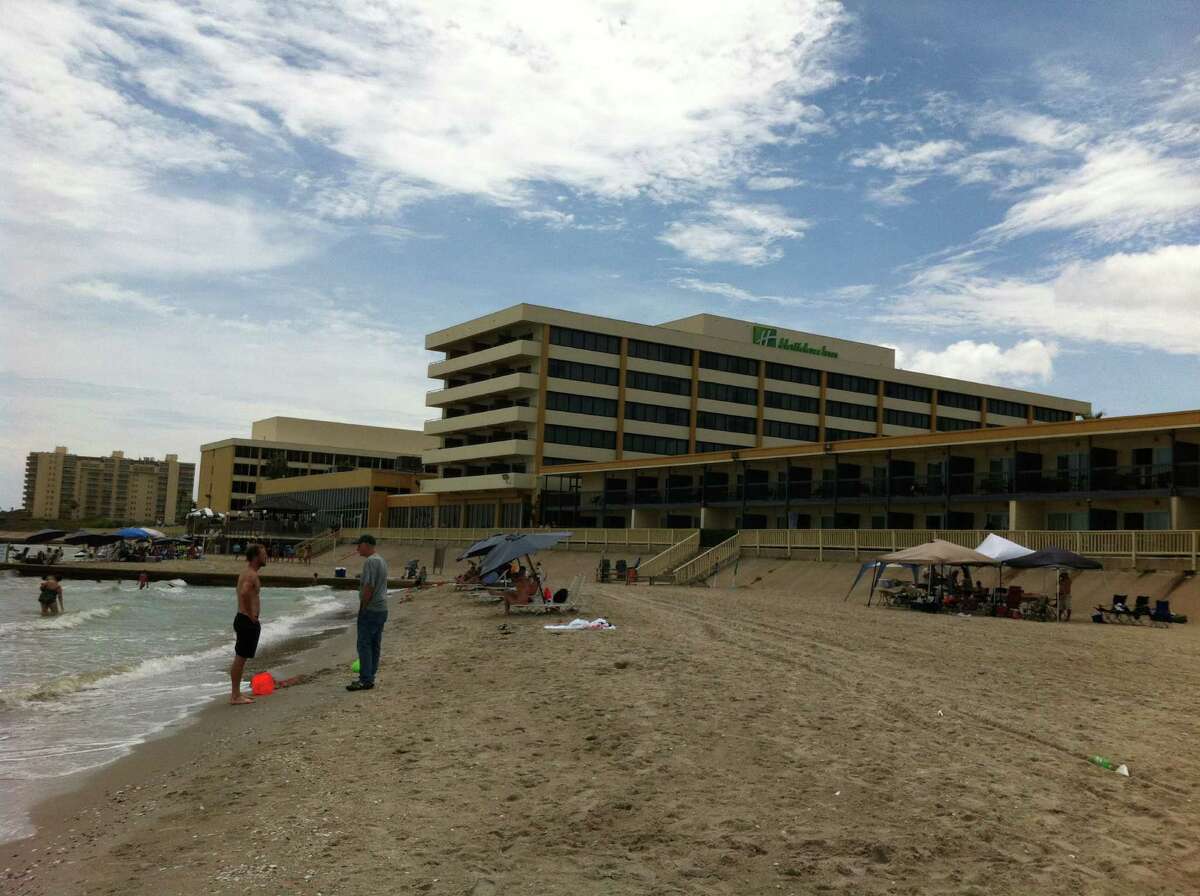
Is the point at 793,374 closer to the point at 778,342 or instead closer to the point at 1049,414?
the point at 778,342

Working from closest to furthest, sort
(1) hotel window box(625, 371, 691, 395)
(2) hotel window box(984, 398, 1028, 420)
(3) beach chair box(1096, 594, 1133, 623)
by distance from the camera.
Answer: (3) beach chair box(1096, 594, 1133, 623) < (1) hotel window box(625, 371, 691, 395) < (2) hotel window box(984, 398, 1028, 420)

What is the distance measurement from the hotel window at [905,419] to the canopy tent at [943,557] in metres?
60.5

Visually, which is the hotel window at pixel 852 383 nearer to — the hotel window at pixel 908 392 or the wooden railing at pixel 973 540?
the hotel window at pixel 908 392

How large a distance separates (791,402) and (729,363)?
695 cm

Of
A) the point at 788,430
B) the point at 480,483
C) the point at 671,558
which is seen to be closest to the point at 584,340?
the point at 480,483

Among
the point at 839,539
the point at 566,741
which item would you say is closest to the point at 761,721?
the point at 566,741

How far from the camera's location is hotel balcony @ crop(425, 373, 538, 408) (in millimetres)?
68000

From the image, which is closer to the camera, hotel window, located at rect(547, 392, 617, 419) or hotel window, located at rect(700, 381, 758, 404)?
hotel window, located at rect(547, 392, 617, 419)

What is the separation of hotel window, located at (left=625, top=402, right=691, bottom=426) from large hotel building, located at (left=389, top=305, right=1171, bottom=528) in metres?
0.11

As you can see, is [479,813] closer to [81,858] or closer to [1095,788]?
[81,858]

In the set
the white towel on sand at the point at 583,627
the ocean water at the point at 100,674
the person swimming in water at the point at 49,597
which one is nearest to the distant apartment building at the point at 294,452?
the ocean water at the point at 100,674

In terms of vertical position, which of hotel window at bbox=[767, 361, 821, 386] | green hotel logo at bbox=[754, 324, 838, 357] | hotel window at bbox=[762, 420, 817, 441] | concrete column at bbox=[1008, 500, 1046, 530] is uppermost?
green hotel logo at bbox=[754, 324, 838, 357]

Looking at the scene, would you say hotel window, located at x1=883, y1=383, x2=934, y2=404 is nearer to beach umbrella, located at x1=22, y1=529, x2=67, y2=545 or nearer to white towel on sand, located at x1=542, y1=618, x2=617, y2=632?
beach umbrella, located at x1=22, y1=529, x2=67, y2=545

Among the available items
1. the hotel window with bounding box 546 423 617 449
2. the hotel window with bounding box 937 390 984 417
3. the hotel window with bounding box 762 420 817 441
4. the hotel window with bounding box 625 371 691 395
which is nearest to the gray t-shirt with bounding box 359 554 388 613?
the hotel window with bounding box 546 423 617 449
